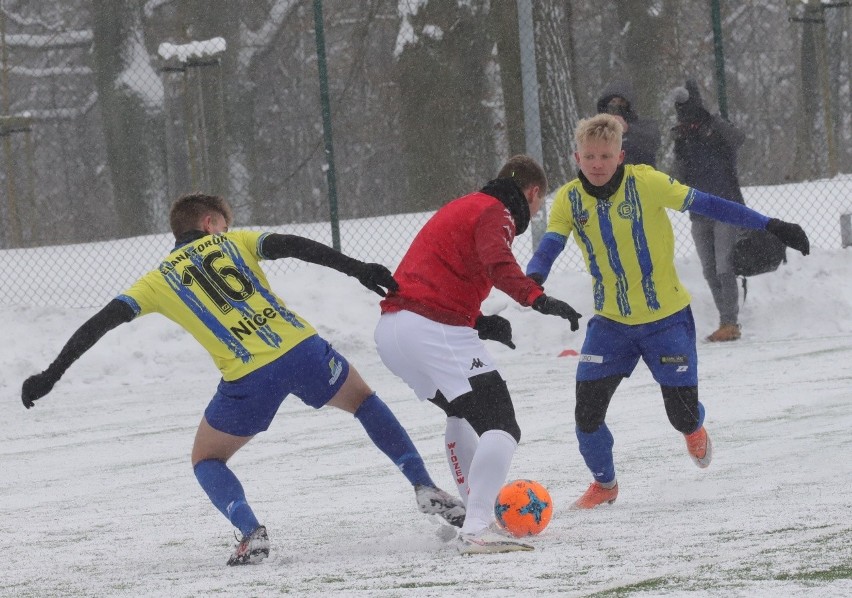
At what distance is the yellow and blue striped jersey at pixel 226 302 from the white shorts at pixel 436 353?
37 centimetres

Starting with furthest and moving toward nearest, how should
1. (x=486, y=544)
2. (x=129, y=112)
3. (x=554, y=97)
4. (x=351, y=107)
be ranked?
1. (x=351, y=107)
2. (x=129, y=112)
3. (x=554, y=97)
4. (x=486, y=544)

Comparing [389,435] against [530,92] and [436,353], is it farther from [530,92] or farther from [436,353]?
[530,92]

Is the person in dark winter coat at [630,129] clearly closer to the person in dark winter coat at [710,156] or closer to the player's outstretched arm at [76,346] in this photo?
the person in dark winter coat at [710,156]

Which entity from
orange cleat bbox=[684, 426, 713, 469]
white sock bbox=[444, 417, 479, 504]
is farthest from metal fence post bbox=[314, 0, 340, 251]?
white sock bbox=[444, 417, 479, 504]

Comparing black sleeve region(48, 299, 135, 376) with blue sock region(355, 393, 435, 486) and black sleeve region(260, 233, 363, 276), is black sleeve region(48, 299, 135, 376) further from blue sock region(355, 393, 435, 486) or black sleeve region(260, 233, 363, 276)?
blue sock region(355, 393, 435, 486)

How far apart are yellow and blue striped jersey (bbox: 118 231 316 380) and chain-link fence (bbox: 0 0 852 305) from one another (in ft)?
26.3

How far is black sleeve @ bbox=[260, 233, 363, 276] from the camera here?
522 centimetres

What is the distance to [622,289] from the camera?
6.22 meters

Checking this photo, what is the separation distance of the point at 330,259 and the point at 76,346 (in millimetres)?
951

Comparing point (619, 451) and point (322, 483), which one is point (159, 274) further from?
point (619, 451)

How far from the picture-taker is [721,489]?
626cm

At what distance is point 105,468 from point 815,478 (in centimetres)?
404

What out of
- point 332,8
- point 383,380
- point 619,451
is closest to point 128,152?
point 332,8

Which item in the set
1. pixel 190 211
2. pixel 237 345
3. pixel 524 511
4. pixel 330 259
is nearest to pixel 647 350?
pixel 524 511
